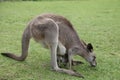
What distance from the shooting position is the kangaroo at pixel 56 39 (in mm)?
5043

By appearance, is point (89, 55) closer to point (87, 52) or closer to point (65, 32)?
point (87, 52)

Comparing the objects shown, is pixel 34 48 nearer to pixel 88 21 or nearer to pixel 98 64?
pixel 98 64

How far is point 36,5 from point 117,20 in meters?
4.84

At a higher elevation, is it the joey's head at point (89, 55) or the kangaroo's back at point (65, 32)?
the kangaroo's back at point (65, 32)

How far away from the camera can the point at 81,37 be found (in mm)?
8047

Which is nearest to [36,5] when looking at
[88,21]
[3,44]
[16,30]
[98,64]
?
[88,21]

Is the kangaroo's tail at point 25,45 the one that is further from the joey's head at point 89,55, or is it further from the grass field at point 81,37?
the joey's head at point 89,55

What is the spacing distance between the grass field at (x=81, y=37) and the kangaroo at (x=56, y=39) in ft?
0.64

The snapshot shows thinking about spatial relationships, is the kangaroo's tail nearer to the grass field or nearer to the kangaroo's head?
the grass field

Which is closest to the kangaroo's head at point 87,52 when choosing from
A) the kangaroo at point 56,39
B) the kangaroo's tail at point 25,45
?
the kangaroo at point 56,39

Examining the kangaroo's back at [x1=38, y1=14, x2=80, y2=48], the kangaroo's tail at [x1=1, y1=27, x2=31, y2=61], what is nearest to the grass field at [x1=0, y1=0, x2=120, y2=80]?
the kangaroo's tail at [x1=1, y1=27, x2=31, y2=61]

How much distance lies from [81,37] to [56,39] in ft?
10.0

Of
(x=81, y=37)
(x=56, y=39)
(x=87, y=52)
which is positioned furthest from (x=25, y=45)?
(x=81, y=37)

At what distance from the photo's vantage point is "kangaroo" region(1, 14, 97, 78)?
199 inches
